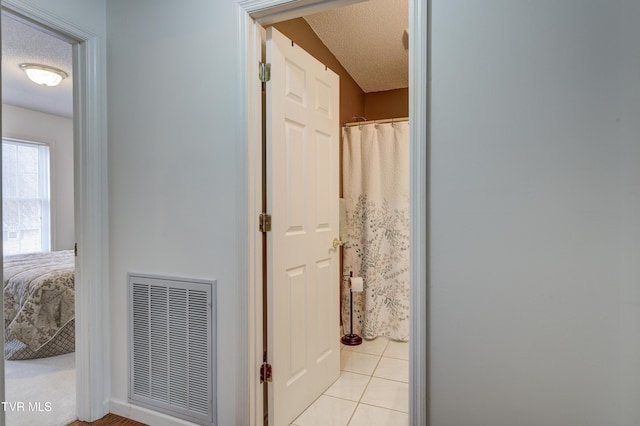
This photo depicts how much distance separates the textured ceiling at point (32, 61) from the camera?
9.16 ft

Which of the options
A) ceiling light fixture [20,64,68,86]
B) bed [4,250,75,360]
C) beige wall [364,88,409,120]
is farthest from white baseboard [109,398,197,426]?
beige wall [364,88,409,120]

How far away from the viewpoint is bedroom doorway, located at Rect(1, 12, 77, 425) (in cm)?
236

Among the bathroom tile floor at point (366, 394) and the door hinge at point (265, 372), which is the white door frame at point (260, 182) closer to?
the door hinge at point (265, 372)

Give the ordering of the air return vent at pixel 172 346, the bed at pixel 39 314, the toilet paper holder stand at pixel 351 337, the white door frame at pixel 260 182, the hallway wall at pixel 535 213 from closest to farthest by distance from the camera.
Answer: the hallway wall at pixel 535 213, the white door frame at pixel 260 182, the air return vent at pixel 172 346, the bed at pixel 39 314, the toilet paper holder stand at pixel 351 337

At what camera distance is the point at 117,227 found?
80.6 inches

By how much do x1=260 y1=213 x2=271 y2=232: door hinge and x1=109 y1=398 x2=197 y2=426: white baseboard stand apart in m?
1.06

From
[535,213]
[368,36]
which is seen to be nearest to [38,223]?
[368,36]

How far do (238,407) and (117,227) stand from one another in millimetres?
1183

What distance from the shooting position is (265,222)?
5.99ft

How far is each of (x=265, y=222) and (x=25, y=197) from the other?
487cm

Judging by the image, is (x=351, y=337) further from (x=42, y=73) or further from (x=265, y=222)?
(x=42, y=73)

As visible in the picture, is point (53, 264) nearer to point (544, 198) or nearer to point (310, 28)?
point (310, 28)

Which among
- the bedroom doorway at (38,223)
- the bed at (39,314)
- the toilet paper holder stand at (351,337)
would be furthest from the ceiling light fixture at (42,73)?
the toilet paper holder stand at (351,337)

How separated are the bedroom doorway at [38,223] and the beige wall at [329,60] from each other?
1.31 meters
